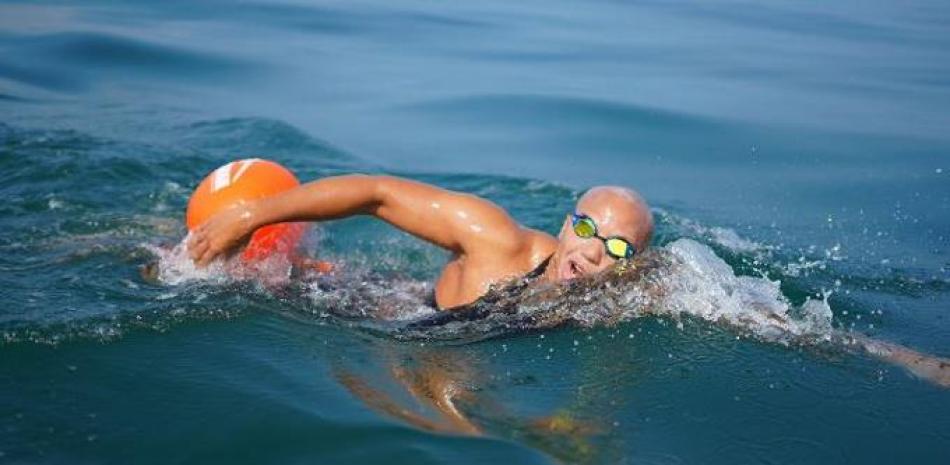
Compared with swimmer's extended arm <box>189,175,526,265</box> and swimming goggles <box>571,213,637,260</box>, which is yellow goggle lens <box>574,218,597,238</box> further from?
swimmer's extended arm <box>189,175,526,265</box>

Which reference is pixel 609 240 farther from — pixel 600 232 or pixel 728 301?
pixel 728 301

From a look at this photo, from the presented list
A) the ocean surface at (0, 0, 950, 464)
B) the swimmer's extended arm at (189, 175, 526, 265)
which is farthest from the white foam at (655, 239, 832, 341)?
the swimmer's extended arm at (189, 175, 526, 265)

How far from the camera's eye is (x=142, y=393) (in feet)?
13.7

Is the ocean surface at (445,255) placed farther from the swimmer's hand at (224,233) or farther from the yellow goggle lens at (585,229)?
the yellow goggle lens at (585,229)

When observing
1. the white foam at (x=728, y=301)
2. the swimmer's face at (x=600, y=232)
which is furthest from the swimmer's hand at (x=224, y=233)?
the white foam at (x=728, y=301)

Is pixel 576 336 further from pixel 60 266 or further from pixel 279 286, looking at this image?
pixel 60 266

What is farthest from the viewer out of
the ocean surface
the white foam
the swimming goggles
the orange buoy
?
the orange buoy

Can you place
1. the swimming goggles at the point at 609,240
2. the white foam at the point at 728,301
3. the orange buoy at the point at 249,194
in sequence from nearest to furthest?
the white foam at the point at 728,301, the swimming goggles at the point at 609,240, the orange buoy at the point at 249,194

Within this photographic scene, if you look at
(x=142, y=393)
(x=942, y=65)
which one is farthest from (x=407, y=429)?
(x=942, y=65)

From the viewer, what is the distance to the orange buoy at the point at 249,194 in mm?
6027

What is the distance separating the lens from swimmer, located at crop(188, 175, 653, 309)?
215 inches

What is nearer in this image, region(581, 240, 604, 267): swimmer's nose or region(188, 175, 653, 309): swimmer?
region(188, 175, 653, 309): swimmer

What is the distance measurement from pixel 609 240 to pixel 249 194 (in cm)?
217

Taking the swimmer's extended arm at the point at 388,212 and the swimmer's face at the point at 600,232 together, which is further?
the swimmer's face at the point at 600,232
